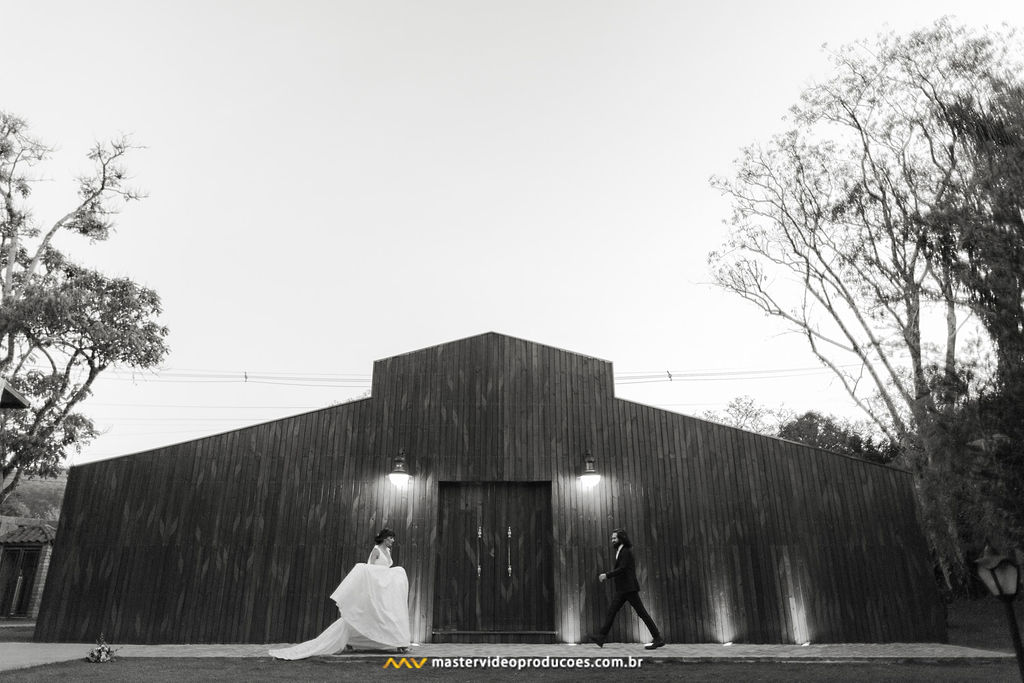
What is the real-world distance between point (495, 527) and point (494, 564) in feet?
1.97

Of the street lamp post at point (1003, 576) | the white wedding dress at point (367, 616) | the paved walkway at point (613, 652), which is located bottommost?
the paved walkway at point (613, 652)

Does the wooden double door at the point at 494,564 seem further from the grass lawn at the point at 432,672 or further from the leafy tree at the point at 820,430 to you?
the leafy tree at the point at 820,430

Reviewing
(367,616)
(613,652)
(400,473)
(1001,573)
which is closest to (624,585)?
(613,652)

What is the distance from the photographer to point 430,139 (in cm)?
Result: 1533

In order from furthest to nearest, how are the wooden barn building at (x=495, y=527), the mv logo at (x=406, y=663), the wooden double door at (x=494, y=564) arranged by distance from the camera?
the wooden double door at (x=494, y=564) → the wooden barn building at (x=495, y=527) → the mv logo at (x=406, y=663)

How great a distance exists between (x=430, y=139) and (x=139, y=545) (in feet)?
37.9

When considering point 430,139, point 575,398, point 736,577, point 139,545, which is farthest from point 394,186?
point 736,577

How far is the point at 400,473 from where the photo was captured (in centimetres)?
957

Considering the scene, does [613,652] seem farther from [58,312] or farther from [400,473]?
[58,312]

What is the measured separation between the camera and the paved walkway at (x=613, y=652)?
6723mm

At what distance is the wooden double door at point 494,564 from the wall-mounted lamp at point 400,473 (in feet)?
2.25

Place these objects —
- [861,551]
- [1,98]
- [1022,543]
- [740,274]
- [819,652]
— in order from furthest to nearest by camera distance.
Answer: [740,274], [1,98], [861,551], [819,652], [1022,543]

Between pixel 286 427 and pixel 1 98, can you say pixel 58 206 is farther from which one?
pixel 286 427

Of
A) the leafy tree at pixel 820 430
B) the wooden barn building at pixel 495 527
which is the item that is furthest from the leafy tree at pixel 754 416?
the wooden barn building at pixel 495 527
